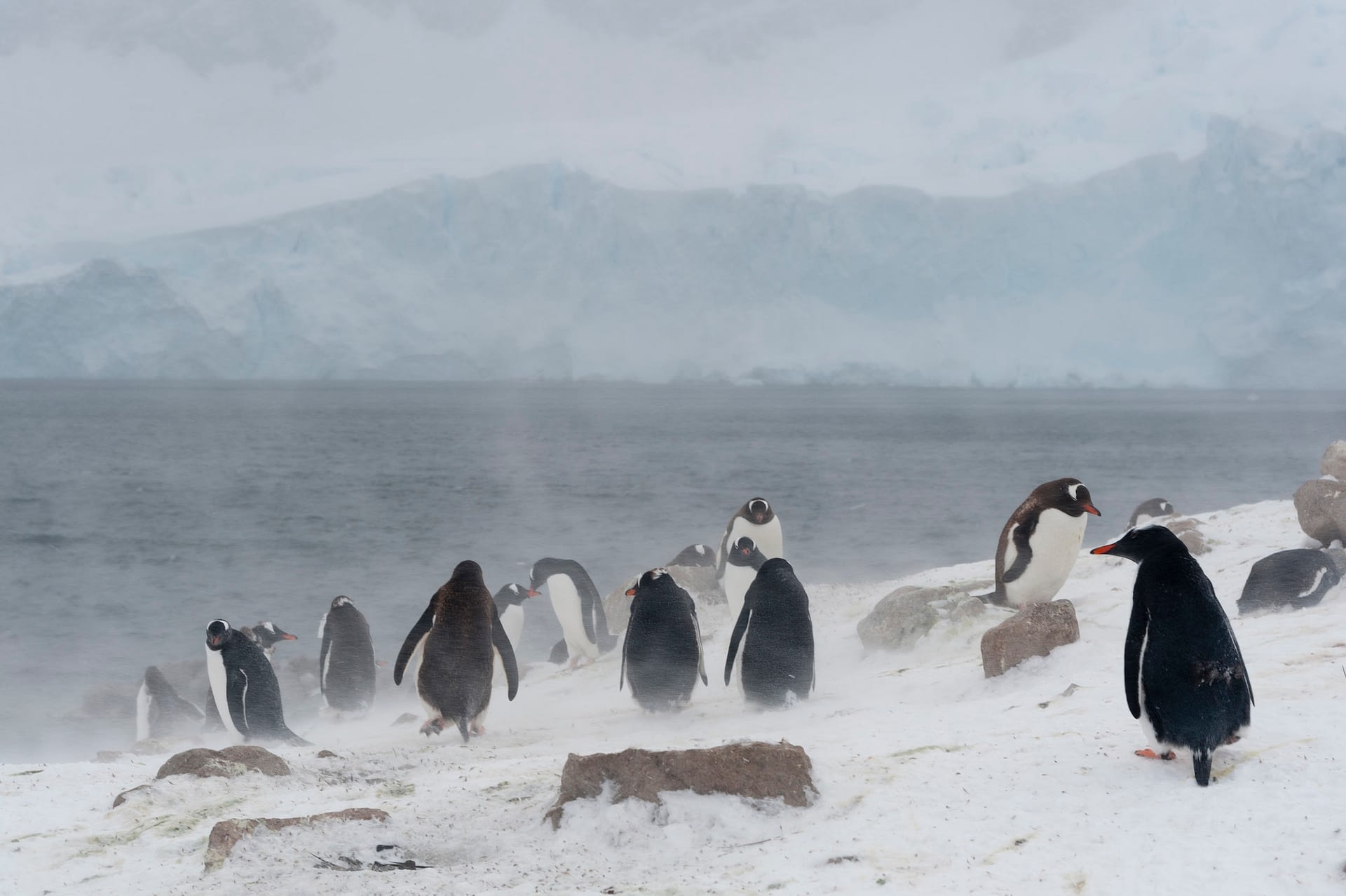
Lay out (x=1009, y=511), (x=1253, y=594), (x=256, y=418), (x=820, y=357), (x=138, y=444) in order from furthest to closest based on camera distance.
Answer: (x=820, y=357)
(x=256, y=418)
(x=138, y=444)
(x=1009, y=511)
(x=1253, y=594)

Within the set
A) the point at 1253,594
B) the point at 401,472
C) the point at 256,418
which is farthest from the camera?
the point at 256,418

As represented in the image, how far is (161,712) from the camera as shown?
9.07m

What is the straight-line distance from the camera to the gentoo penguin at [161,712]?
9.05m

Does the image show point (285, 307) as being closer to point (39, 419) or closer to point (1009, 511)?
point (39, 419)

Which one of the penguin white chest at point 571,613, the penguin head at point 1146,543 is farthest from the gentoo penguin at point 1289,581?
the penguin white chest at point 571,613

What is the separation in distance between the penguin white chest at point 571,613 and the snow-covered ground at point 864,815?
15.3 ft

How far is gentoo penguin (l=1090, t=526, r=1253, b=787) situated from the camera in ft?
10.3

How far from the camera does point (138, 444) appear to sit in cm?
4484

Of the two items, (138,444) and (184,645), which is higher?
(138,444)

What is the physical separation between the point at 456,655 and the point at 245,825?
9.54ft

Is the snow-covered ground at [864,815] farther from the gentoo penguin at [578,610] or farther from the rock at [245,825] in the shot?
the gentoo penguin at [578,610]

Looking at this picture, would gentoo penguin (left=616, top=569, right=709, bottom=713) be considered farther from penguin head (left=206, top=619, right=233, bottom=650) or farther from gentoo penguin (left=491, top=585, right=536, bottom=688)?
gentoo penguin (left=491, top=585, right=536, bottom=688)

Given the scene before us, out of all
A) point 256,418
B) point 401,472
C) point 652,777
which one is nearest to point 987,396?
point 256,418

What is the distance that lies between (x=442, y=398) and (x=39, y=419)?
131ft
